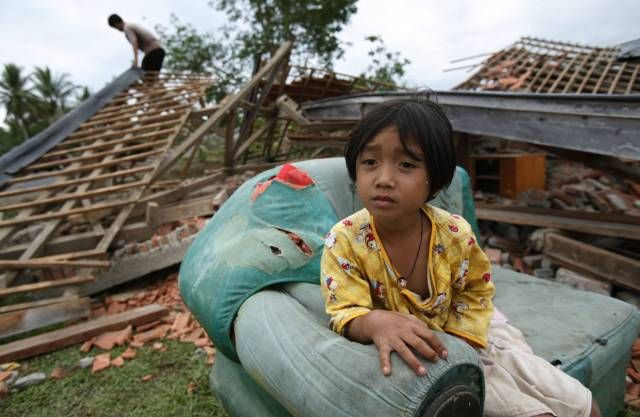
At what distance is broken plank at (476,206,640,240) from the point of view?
3697 millimetres

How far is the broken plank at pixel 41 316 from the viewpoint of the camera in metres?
3.45

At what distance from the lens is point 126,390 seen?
2.74m

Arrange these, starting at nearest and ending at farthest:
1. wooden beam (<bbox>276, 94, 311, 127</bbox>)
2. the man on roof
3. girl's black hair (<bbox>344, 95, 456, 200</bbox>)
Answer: girl's black hair (<bbox>344, 95, 456, 200</bbox>), wooden beam (<bbox>276, 94, 311, 127</bbox>), the man on roof

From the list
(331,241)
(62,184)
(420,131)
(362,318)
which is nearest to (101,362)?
(62,184)

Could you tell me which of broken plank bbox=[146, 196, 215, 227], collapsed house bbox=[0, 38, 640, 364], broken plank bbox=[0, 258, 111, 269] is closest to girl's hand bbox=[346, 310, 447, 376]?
collapsed house bbox=[0, 38, 640, 364]

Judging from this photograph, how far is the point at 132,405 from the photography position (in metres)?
2.58

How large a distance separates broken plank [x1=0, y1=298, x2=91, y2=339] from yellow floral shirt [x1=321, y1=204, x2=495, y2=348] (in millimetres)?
3338

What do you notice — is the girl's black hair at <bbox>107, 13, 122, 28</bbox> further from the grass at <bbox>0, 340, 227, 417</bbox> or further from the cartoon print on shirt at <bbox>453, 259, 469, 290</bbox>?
the cartoon print on shirt at <bbox>453, 259, 469, 290</bbox>

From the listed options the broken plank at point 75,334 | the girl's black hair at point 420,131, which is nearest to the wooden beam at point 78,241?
the broken plank at point 75,334

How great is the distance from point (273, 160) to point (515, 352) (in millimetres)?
8480

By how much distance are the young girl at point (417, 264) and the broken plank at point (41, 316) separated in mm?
3342

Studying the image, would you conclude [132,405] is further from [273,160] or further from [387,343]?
[273,160]

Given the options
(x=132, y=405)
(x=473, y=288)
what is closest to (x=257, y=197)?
(x=473, y=288)

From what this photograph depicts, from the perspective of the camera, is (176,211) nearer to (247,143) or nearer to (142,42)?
(247,143)
